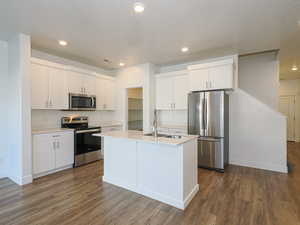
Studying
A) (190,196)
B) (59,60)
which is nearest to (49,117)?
(59,60)

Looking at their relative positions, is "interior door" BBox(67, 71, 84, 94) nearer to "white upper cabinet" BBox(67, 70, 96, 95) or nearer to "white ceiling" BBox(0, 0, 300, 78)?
"white upper cabinet" BBox(67, 70, 96, 95)

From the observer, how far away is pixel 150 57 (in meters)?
4.29

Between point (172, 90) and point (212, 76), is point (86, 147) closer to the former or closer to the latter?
point (172, 90)

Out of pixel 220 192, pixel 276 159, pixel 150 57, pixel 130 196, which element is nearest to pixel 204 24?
pixel 150 57

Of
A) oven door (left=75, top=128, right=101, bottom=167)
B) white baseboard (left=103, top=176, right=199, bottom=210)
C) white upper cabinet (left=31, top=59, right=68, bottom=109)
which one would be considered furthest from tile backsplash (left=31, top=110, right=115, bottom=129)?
white baseboard (left=103, top=176, right=199, bottom=210)

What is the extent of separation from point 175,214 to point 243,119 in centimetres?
294

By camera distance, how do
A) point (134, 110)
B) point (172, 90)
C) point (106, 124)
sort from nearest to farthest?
point (172, 90)
point (106, 124)
point (134, 110)

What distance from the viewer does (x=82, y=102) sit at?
13.9ft

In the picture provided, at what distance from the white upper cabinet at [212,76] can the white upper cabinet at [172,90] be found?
37cm

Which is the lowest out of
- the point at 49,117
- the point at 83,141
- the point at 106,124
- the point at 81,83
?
the point at 83,141

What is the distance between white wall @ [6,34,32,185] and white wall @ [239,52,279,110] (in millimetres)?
5347

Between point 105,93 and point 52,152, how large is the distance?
223 cm

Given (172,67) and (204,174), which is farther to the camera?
(172,67)

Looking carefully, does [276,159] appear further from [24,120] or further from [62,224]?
[24,120]
